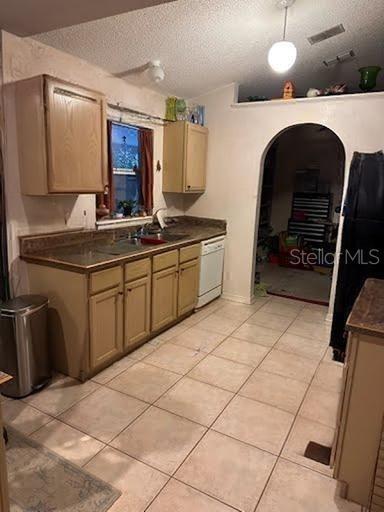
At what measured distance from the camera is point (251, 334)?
3.49 m

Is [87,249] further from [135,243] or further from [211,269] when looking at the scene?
[211,269]

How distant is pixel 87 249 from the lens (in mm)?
2920

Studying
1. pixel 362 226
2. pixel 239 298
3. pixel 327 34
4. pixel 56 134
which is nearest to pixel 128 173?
pixel 56 134

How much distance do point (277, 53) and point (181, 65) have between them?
119 cm

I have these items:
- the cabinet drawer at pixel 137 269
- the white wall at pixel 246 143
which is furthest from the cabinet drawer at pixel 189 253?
the white wall at pixel 246 143

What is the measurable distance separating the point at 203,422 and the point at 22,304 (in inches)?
56.1

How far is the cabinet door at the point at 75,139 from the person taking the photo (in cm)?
241

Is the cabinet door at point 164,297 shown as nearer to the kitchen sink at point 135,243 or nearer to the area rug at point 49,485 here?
the kitchen sink at point 135,243

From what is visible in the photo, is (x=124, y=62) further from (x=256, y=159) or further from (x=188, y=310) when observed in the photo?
(x=188, y=310)

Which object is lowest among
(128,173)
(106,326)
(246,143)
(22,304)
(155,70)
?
(106,326)

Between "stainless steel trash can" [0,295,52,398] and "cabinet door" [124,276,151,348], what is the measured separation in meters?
0.64

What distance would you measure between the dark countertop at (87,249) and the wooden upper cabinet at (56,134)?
0.44 meters

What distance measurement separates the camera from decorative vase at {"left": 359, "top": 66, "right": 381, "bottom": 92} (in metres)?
3.35

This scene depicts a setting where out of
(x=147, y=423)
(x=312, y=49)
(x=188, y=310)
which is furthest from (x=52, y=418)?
(x=312, y=49)
